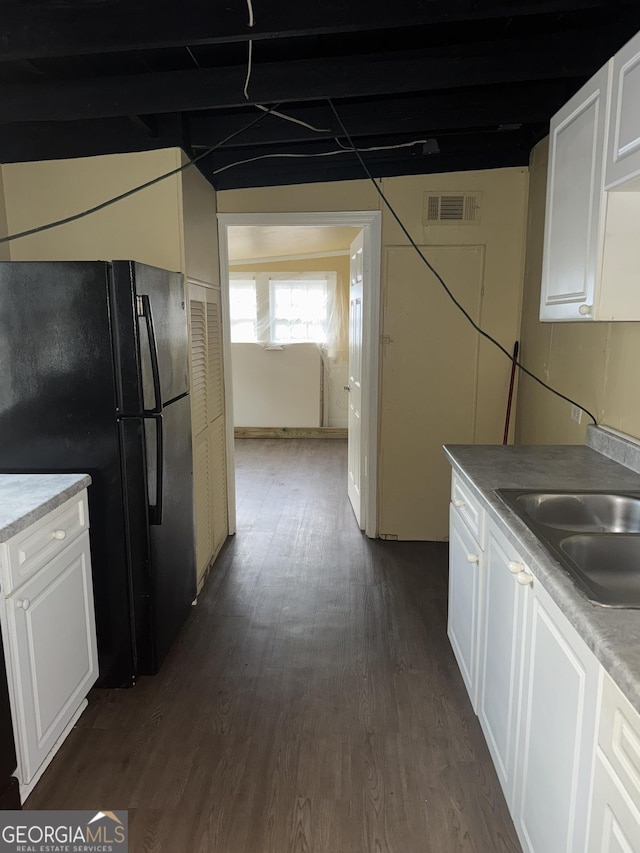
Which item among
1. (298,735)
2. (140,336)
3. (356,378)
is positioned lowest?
(298,735)

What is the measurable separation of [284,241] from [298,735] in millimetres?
4583

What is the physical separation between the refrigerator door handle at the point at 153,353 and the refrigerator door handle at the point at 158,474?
4 cm

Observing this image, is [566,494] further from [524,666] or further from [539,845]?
[539,845]

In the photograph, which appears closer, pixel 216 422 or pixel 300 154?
pixel 300 154

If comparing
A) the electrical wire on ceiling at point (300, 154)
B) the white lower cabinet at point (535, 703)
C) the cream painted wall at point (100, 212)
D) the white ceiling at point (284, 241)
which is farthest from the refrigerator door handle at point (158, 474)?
the white ceiling at point (284, 241)

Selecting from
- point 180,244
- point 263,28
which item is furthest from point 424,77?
point 180,244

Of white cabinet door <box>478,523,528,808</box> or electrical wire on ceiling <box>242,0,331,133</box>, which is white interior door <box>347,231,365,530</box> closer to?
electrical wire on ceiling <box>242,0,331,133</box>

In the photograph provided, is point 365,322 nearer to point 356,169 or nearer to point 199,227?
point 356,169

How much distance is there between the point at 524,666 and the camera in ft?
4.77

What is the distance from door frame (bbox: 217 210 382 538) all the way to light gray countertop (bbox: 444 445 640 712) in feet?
4.38

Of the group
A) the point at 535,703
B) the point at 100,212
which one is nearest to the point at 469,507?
the point at 535,703

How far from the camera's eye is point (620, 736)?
0.95 metres

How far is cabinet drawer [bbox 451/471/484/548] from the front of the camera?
1.87 meters

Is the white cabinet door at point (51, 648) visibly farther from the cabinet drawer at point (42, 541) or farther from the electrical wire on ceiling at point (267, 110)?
the electrical wire on ceiling at point (267, 110)
